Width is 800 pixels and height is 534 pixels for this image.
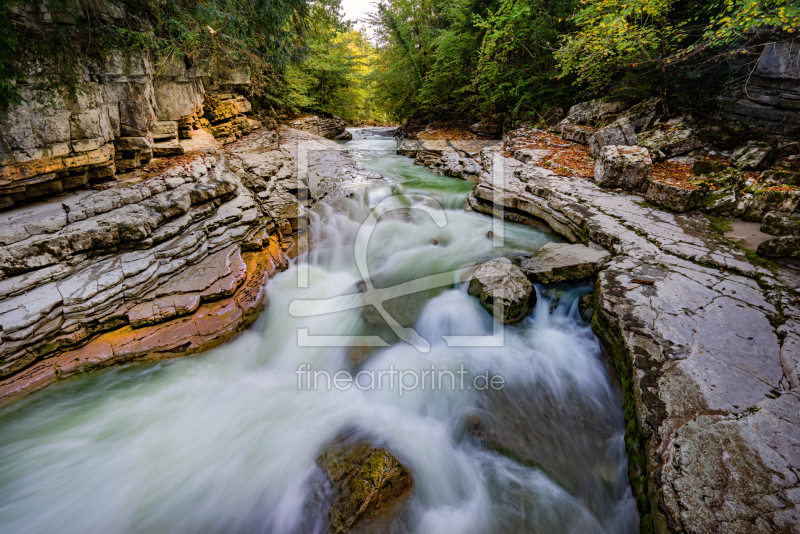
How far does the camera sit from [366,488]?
7.63 ft

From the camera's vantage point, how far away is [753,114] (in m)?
6.02

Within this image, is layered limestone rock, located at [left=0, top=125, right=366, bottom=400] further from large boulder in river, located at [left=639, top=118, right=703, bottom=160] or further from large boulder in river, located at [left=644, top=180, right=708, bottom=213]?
large boulder in river, located at [left=639, top=118, right=703, bottom=160]

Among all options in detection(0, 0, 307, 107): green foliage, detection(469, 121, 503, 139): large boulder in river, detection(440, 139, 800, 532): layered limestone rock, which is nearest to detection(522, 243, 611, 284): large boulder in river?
detection(440, 139, 800, 532): layered limestone rock

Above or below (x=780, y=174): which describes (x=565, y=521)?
below

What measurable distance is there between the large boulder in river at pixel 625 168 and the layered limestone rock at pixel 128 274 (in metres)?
6.42

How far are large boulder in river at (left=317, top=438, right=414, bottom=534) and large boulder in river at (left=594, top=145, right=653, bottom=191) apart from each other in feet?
20.8

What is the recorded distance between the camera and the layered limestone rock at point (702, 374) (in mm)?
1711

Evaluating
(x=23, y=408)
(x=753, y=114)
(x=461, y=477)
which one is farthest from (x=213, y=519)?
(x=753, y=114)

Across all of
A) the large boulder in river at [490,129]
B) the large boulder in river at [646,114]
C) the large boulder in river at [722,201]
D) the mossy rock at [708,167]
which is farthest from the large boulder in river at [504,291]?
the large boulder in river at [490,129]

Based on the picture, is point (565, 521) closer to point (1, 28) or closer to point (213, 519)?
point (213, 519)

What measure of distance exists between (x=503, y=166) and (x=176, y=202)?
292 inches

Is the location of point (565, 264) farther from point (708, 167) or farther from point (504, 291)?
point (708, 167)

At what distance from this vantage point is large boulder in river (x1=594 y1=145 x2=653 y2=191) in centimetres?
562

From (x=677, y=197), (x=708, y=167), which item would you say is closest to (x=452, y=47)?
(x=708, y=167)
